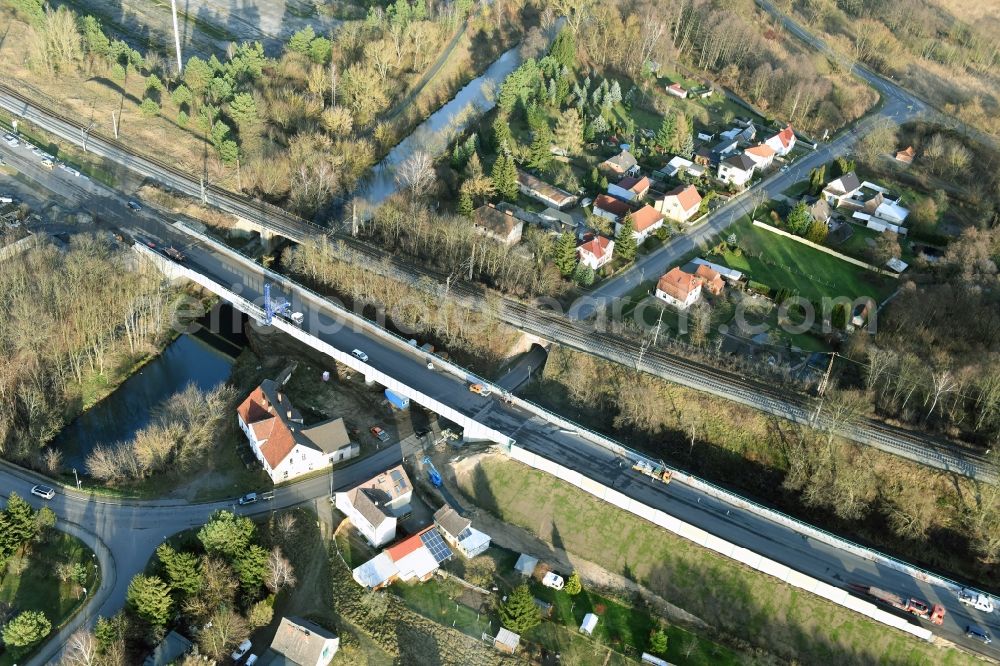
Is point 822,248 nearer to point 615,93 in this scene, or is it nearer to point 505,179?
point 505,179

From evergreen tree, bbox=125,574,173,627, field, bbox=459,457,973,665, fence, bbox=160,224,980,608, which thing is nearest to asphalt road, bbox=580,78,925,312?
fence, bbox=160,224,980,608

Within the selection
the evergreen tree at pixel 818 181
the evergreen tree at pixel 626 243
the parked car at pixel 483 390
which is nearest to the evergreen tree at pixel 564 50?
the evergreen tree at pixel 818 181

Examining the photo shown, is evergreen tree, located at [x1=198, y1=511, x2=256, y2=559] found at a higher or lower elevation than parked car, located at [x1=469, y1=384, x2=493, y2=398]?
lower

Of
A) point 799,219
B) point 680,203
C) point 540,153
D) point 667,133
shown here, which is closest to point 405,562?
point 680,203

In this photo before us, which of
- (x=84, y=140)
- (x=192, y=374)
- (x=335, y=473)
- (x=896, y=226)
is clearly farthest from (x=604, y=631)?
(x=84, y=140)

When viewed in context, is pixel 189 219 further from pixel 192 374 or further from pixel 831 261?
pixel 831 261

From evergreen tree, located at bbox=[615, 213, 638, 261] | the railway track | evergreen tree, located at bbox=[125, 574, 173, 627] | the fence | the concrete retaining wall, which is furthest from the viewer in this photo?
the concrete retaining wall

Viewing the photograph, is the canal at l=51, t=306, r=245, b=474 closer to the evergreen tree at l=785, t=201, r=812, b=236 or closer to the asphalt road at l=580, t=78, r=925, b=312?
the asphalt road at l=580, t=78, r=925, b=312
